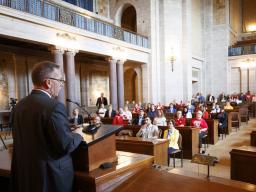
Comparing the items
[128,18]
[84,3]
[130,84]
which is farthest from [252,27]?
[84,3]

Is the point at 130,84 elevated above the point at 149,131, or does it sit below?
above

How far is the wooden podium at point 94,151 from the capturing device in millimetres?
1859

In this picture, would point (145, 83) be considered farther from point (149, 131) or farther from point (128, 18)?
point (149, 131)

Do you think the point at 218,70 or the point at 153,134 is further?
the point at 218,70

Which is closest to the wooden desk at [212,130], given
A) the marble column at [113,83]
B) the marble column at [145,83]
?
the marble column at [113,83]

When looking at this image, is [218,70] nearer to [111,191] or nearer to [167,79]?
[167,79]

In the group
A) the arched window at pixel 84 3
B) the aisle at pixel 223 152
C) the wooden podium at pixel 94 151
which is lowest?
the aisle at pixel 223 152

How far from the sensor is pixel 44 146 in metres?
1.71

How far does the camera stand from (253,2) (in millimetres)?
22578

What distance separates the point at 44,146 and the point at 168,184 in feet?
3.04

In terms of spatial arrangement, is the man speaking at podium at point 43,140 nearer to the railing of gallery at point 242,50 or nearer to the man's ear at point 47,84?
the man's ear at point 47,84

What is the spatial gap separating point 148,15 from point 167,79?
13.8ft

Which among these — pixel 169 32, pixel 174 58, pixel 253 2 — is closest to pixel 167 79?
pixel 174 58

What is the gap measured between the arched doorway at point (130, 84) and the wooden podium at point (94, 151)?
56.5ft
